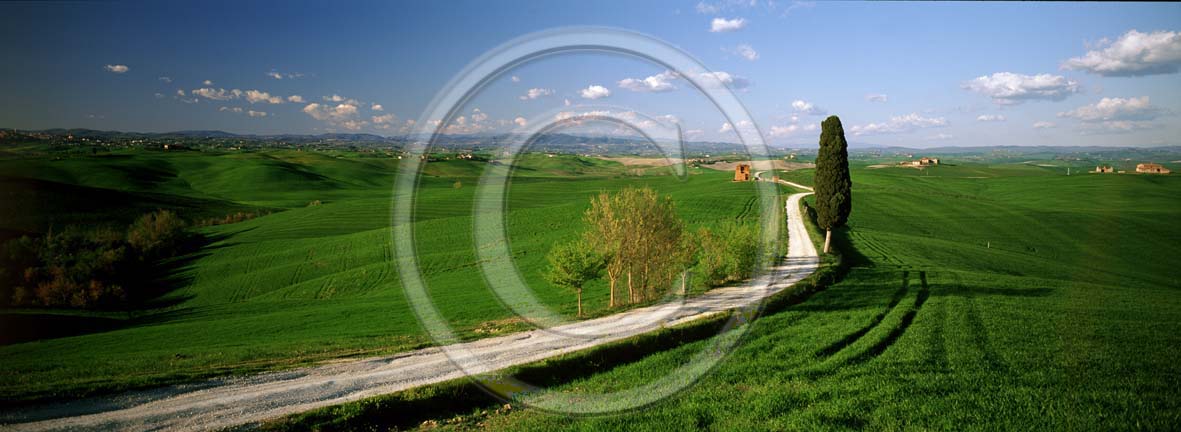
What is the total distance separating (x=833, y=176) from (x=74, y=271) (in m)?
70.1

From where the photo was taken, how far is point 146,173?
139500mm

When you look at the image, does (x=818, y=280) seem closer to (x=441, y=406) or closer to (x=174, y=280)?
(x=441, y=406)

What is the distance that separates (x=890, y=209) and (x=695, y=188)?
2958 centimetres

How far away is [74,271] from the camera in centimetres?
5078

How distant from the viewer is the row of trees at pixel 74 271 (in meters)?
47.9

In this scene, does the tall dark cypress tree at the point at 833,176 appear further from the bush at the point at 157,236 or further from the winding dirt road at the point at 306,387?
the bush at the point at 157,236

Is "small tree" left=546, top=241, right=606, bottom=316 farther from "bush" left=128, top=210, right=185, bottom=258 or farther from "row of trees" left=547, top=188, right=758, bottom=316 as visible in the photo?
"bush" left=128, top=210, right=185, bottom=258

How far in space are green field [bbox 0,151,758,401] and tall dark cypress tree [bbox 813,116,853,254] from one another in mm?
9877

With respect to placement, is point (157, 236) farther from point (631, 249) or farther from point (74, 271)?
point (631, 249)

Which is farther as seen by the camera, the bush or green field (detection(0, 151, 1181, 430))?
the bush

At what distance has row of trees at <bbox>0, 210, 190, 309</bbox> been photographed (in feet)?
157

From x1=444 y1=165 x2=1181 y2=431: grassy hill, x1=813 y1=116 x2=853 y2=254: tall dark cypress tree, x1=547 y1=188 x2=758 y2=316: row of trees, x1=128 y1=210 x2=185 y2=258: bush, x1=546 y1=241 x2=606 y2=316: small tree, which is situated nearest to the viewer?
x1=444 y1=165 x2=1181 y2=431: grassy hill

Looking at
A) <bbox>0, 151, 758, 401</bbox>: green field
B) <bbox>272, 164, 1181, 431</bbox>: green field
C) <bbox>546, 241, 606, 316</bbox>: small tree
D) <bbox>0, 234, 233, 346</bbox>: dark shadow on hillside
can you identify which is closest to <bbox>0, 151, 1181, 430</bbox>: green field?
<bbox>272, 164, 1181, 431</bbox>: green field

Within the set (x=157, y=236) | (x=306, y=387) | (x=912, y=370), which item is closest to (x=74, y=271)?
(x=157, y=236)
